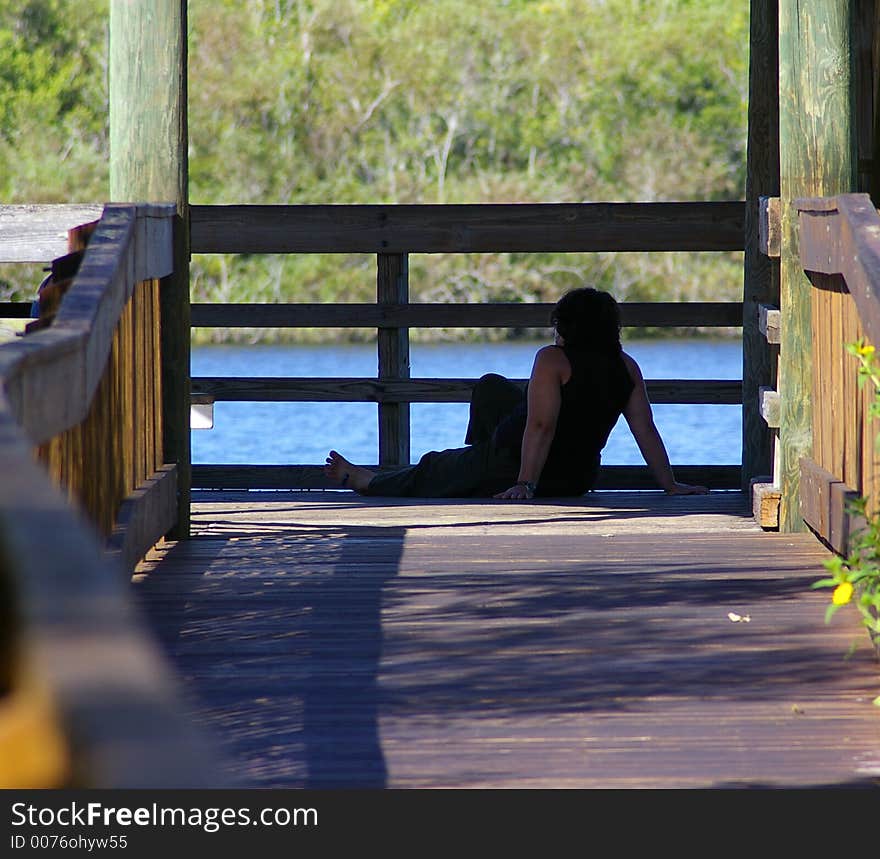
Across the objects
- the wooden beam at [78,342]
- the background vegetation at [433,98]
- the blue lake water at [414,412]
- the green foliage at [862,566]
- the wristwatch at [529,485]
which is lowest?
the blue lake water at [414,412]

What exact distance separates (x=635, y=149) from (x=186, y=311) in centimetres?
2767

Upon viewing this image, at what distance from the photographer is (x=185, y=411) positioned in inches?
195

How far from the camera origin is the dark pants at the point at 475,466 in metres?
6.26

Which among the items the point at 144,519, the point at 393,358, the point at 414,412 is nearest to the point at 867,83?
the point at 393,358

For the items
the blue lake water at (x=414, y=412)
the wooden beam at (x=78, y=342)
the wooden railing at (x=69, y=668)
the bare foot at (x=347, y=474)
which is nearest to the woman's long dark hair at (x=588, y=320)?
the bare foot at (x=347, y=474)

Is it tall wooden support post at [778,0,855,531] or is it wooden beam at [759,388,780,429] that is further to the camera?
wooden beam at [759,388,780,429]

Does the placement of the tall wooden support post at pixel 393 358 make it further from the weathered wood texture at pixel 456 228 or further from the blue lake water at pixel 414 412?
the blue lake water at pixel 414 412

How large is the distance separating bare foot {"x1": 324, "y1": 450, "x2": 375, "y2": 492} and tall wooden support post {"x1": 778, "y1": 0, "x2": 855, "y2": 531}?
215 cm

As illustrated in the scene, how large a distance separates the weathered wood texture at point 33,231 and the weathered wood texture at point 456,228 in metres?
2.13

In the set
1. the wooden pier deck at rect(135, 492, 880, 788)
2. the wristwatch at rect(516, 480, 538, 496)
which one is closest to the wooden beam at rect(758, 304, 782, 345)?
the wooden pier deck at rect(135, 492, 880, 788)

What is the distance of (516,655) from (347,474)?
325 cm

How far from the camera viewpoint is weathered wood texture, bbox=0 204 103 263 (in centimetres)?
484

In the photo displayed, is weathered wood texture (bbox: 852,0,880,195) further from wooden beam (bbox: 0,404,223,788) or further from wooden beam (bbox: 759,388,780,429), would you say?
wooden beam (bbox: 0,404,223,788)

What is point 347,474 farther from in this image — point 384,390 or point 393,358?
point 393,358
